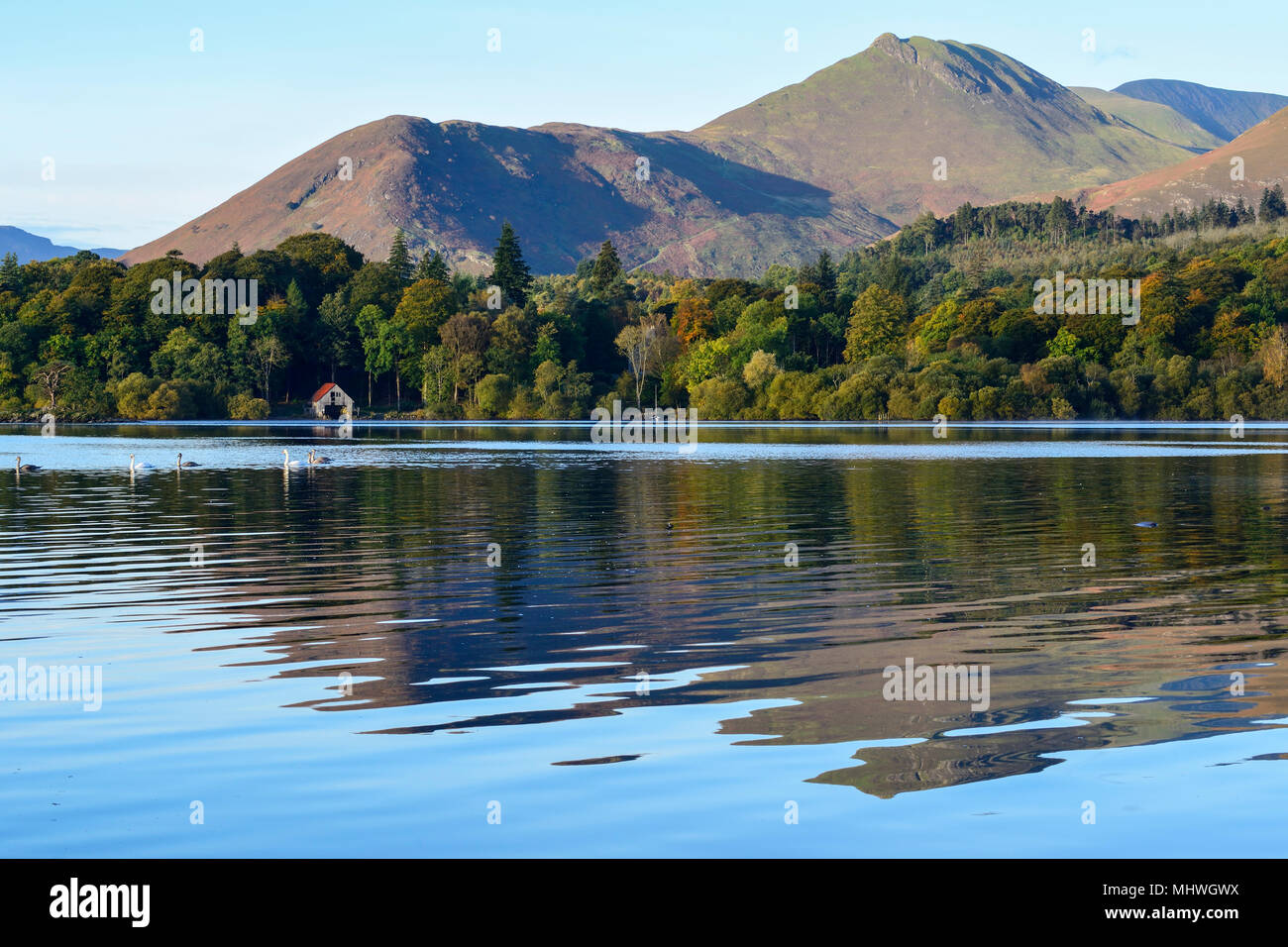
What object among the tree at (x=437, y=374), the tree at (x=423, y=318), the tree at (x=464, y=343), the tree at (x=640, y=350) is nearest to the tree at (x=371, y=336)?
the tree at (x=423, y=318)

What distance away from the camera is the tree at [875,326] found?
18612cm

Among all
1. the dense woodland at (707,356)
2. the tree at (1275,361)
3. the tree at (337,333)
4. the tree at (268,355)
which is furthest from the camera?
the tree at (337,333)

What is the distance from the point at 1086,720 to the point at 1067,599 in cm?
931

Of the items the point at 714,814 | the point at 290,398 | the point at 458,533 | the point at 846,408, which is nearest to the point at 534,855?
the point at 714,814

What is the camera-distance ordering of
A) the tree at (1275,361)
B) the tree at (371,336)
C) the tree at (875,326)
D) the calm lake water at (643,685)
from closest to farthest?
the calm lake water at (643,685) < the tree at (1275,361) < the tree at (875,326) < the tree at (371,336)

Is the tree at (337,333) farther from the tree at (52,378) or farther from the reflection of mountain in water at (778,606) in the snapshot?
the reflection of mountain in water at (778,606)

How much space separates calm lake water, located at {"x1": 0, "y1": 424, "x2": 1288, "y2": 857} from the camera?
35.4 ft

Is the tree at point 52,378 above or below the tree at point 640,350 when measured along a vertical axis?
below

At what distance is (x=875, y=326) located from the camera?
188 m

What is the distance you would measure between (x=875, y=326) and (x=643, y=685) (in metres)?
A: 177

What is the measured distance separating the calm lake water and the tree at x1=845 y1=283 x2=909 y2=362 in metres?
149

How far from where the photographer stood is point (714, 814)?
1100cm

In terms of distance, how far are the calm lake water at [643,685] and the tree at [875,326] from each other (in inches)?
5868

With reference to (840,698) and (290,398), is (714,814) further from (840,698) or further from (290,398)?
(290,398)
